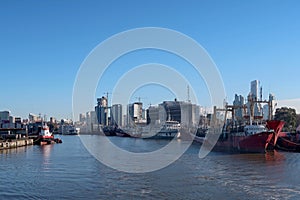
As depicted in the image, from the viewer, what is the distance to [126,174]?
25.9 m

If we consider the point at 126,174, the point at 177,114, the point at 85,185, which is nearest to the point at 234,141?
the point at 126,174

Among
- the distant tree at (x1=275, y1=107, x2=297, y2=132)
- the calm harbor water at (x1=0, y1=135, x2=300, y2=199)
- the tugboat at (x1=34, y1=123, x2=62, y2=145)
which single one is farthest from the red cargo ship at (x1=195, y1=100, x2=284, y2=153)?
the tugboat at (x1=34, y1=123, x2=62, y2=145)

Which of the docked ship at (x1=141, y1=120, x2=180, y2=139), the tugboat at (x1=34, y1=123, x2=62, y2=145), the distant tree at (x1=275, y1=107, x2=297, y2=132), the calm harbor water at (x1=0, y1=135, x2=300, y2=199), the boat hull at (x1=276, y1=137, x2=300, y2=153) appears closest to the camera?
the calm harbor water at (x1=0, y1=135, x2=300, y2=199)

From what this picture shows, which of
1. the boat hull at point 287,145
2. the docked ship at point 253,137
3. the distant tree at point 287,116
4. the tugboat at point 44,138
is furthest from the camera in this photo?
the distant tree at point 287,116

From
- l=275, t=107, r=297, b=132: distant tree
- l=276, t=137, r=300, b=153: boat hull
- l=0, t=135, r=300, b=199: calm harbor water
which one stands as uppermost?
l=275, t=107, r=297, b=132: distant tree

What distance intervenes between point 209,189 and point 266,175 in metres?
7.78

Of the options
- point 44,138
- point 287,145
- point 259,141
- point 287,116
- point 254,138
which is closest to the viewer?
point 259,141

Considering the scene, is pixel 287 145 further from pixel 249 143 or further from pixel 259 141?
pixel 259 141

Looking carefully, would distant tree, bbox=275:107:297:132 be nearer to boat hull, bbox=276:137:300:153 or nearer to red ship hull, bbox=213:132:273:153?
boat hull, bbox=276:137:300:153

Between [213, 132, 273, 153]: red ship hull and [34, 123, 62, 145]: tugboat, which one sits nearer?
[213, 132, 273, 153]: red ship hull

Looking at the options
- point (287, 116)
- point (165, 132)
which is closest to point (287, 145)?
point (287, 116)

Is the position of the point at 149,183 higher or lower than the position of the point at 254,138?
lower

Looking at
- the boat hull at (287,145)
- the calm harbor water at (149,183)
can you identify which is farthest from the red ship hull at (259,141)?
the calm harbor water at (149,183)

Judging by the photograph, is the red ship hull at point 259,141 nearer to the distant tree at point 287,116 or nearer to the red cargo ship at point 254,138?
the red cargo ship at point 254,138
